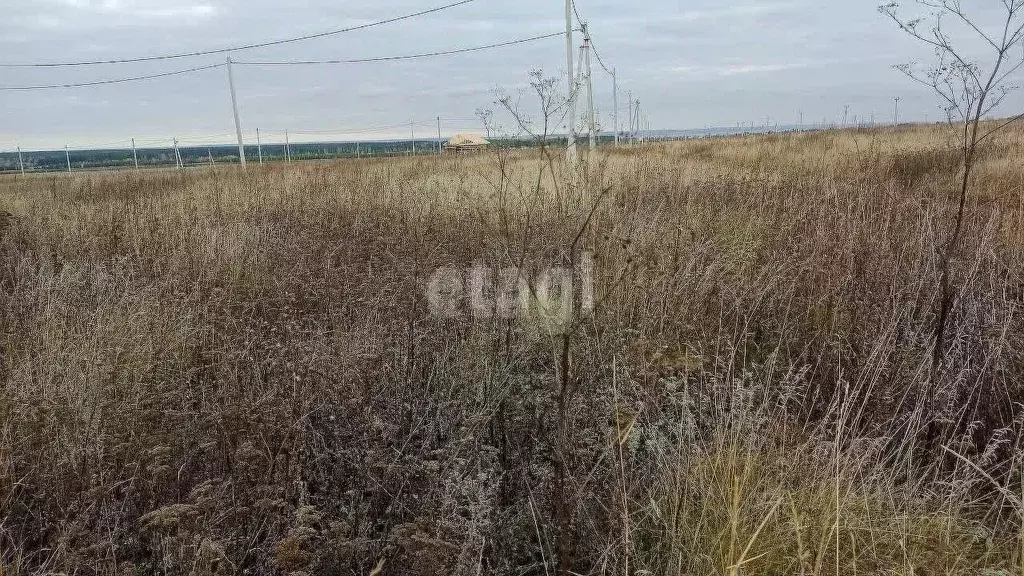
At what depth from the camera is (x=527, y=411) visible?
116 inches

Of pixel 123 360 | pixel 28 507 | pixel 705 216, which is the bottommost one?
pixel 28 507

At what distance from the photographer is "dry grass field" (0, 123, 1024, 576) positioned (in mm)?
1799

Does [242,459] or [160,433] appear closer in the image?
[242,459]

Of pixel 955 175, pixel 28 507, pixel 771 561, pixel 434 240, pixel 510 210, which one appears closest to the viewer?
pixel 771 561

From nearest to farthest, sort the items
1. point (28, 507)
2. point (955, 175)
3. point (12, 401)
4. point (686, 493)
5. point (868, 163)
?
1. point (686, 493)
2. point (28, 507)
3. point (12, 401)
4. point (955, 175)
5. point (868, 163)

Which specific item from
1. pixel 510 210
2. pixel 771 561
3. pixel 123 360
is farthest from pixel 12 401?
pixel 510 210

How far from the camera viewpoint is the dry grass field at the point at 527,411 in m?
1.80

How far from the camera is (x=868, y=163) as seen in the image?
393 inches

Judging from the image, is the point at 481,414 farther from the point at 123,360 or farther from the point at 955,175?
the point at 955,175

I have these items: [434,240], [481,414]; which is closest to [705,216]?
[434,240]

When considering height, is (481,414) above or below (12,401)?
below

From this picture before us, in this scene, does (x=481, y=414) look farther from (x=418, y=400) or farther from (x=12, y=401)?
(x=12, y=401)

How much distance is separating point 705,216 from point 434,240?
282 centimetres

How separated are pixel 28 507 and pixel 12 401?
69cm
